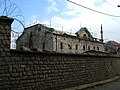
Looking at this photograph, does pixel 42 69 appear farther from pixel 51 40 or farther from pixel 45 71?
pixel 51 40

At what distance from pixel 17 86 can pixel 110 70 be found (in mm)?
12187

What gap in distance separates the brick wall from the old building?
29.9 meters

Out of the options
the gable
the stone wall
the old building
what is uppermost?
the gable

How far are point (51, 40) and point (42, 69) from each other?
3699cm

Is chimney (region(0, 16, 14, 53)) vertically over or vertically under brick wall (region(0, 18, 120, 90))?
over

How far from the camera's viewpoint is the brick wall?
889 centimetres

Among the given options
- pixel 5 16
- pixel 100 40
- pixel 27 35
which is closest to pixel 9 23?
pixel 5 16

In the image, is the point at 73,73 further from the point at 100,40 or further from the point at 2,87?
the point at 100,40

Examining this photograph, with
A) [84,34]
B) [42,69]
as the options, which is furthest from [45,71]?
[84,34]

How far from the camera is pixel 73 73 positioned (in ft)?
43.4

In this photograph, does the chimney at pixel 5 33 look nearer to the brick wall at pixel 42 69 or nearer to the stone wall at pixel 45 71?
the brick wall at pixel 42 69

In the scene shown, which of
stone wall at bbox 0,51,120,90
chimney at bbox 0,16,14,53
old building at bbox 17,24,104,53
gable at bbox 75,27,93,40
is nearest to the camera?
chimney at bbox 0,16,14,53

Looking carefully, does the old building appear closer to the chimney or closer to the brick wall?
the brick wall

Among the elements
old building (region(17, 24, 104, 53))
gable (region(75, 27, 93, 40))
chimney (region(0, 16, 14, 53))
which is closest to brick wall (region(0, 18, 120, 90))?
chimney (region(0, 16, 14, 53))
